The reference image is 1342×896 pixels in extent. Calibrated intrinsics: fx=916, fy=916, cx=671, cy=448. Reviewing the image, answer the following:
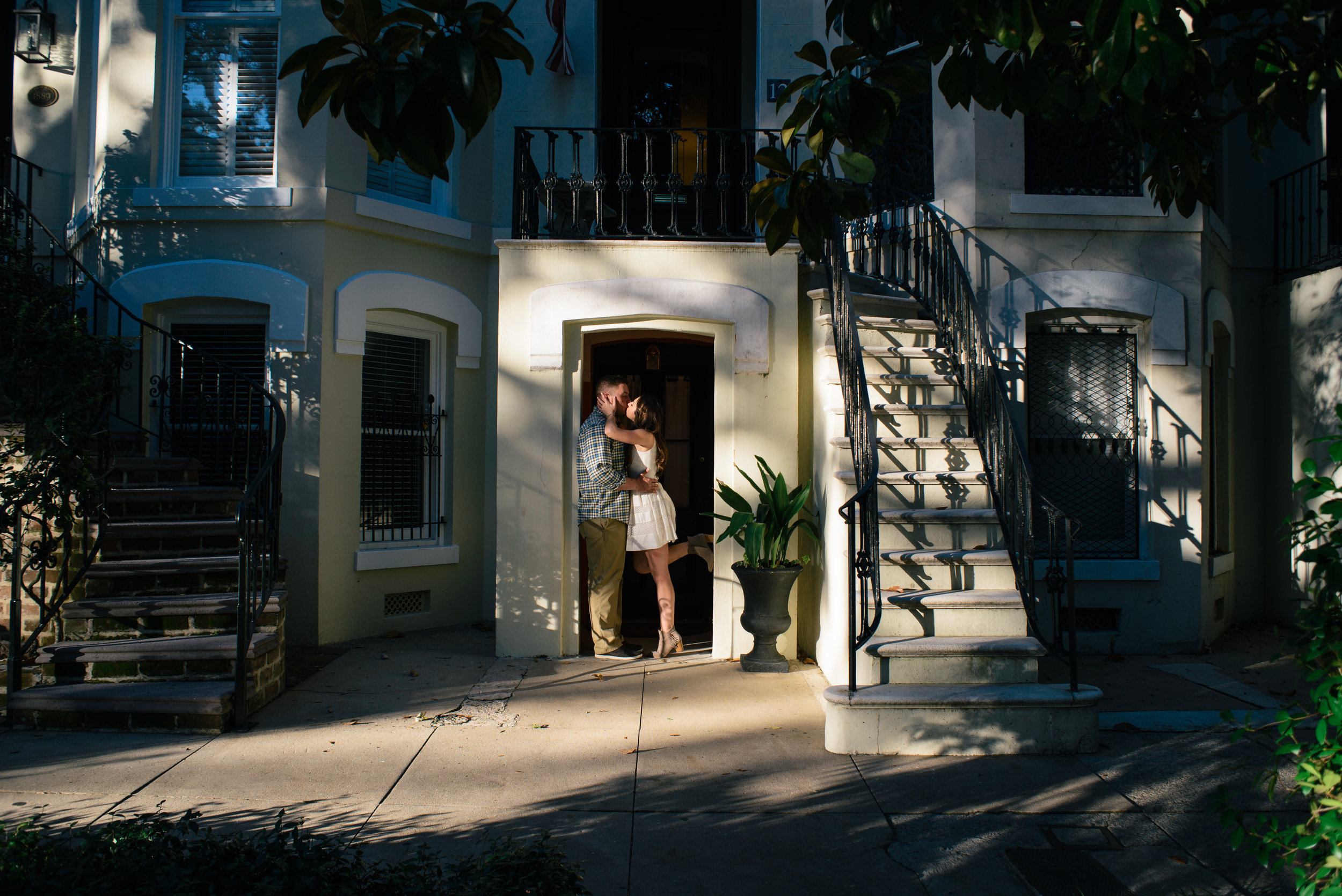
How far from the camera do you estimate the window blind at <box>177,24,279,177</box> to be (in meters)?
7.98

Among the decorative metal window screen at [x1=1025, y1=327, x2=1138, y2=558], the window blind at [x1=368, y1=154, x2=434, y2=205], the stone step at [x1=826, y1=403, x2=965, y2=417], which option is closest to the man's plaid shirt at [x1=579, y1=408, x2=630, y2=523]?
the stone step at [x1=826, y1=403, x2=965, y2=417]

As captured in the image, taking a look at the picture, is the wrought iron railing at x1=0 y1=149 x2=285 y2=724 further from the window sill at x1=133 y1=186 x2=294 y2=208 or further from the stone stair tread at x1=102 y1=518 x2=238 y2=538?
the window sill at x1=133 y1=186 x2=294 y2=208

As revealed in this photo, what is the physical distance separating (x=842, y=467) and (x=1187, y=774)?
258 cm

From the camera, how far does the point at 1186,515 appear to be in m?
7.39

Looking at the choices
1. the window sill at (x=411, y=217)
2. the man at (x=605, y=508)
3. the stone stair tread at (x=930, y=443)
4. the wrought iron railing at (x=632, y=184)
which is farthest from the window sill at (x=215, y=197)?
the stone stair tread at (x=930, y=443)

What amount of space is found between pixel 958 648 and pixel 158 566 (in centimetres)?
507

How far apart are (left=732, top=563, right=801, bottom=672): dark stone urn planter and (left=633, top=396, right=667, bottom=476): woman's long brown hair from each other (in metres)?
1.07

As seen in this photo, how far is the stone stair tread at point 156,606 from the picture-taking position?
5.68 meters

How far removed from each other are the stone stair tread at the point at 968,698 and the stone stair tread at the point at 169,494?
4.65m

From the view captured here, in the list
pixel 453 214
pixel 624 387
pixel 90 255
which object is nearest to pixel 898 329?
pixel 624 387

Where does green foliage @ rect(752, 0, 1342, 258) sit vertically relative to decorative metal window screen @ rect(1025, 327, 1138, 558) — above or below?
above

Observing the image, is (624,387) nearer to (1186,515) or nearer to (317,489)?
(317,489)

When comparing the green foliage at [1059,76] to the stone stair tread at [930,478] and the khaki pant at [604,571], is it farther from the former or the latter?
the khaki pant at [604,571]

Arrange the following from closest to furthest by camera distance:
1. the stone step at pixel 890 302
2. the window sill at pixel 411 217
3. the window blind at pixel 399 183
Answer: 1. the stone step at pixel 890 302
2. the window sill at pixel 411 217
3. the window blind at pixel 399 183
